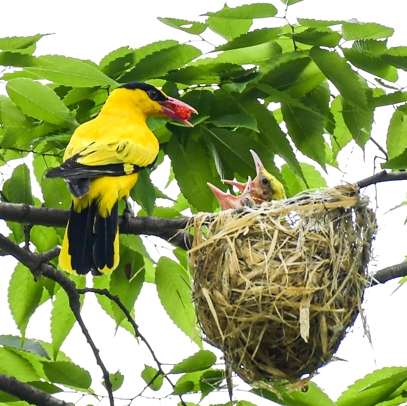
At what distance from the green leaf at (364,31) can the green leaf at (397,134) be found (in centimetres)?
37

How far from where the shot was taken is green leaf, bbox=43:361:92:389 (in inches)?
132

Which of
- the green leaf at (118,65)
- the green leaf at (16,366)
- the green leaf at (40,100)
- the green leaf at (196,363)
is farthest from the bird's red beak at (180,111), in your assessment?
the green leaf at (16,366)

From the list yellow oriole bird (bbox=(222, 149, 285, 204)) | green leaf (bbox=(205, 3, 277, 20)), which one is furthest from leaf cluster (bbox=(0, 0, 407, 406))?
yellow oriole bird (bbox=(222, 149, 285, 204))

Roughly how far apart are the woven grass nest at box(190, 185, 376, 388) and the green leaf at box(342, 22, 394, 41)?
653 millimetres

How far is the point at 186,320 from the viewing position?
375 cm

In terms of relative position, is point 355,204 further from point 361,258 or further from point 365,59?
point 365,59

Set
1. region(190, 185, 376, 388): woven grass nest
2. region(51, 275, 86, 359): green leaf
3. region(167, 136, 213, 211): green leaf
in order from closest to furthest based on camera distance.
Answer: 1. region(190, 185, 376, 388): woven grass nest
2. region(167, 136, 213, 211): green leaf
3. region(51, 275, 86, 359): green leaf

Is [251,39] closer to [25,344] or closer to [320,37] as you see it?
[320,37]

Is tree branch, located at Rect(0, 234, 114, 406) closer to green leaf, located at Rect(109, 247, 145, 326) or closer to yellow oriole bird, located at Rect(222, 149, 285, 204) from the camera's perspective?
green leaf, located at Rect(109, 247, 145, 326)

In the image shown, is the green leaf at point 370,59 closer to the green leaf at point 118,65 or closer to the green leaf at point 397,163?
the green leaf at point 397,163

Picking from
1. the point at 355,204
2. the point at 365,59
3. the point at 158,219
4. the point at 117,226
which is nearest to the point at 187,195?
the point at 158,219

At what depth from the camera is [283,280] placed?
10.8 feet

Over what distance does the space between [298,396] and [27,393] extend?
44.1 inches

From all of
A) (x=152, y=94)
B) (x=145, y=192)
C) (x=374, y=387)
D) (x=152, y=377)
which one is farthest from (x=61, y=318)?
(x=374, y=387)
